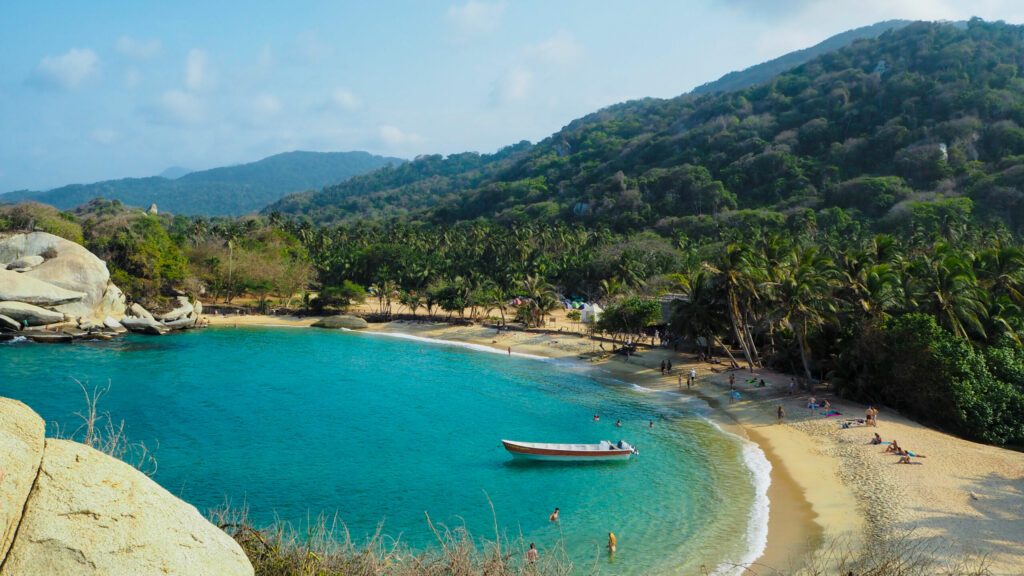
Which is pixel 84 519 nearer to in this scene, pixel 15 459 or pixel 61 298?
pixel 15 459

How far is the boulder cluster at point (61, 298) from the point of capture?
2483 inches

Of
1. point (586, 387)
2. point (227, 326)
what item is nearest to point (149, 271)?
point (227, 326)

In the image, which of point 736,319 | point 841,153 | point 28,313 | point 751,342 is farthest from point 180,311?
point 841,153

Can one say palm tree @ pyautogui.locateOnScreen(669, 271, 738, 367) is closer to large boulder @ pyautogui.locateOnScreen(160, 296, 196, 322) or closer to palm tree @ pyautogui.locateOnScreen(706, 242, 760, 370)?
palm tree @ pyautogui.locateOnScreen(706, 242, 760, 370)

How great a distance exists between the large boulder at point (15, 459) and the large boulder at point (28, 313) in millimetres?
72545

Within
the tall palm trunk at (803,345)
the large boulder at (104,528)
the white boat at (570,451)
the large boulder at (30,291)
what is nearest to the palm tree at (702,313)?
the tall palm trunk at (803,345)

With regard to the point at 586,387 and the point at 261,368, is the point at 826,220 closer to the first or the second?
the point at 586,387

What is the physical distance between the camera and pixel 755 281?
4394 cm

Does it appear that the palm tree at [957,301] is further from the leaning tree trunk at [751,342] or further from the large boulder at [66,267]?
the large boulder at [66,267]

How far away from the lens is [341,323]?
76.1 metres

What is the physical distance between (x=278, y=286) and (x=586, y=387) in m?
56.1

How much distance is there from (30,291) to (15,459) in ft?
243

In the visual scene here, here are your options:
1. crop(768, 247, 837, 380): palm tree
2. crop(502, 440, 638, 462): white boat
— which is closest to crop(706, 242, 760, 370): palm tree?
crop(768, 247, 837, 380): palm tree

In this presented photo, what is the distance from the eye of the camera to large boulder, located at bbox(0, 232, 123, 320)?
217ft
